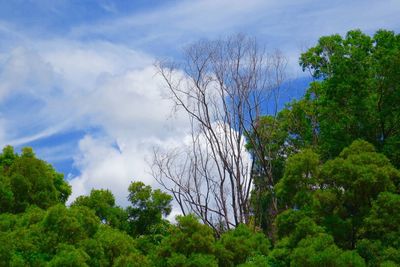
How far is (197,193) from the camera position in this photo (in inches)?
838

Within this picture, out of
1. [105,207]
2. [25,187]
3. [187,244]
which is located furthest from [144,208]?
[187,244]

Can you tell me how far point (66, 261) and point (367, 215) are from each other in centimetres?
511

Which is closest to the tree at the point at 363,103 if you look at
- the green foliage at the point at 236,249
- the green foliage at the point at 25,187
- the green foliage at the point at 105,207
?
the green foliage at the point at 236,249

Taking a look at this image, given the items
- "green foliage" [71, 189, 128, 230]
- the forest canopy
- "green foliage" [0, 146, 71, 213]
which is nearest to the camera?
the forest canopy

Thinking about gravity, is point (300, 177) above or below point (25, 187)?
below

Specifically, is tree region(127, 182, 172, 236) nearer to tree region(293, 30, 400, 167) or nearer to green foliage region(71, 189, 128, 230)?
green foliage region(71, 189, 128, 230)

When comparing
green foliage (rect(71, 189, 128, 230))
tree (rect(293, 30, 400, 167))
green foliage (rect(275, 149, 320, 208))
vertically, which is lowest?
green foliage (rect(275, 149, 320, 208))

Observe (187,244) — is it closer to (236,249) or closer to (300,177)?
(236,249)

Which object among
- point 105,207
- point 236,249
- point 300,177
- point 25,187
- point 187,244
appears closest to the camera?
point 187,244

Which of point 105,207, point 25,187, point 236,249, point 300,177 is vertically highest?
point 25,187

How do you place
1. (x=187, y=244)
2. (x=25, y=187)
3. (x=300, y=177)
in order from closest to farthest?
1. (x=187, y=244)
2. (x=300, y=177)
3. (x=25, y=187)

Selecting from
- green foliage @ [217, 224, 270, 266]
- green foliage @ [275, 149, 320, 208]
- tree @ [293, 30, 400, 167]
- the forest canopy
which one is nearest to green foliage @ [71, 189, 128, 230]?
the forest canopy

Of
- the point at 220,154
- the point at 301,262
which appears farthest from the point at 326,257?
the point at 220,154

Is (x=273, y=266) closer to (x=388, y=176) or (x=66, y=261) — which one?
(x=388, y=176)
